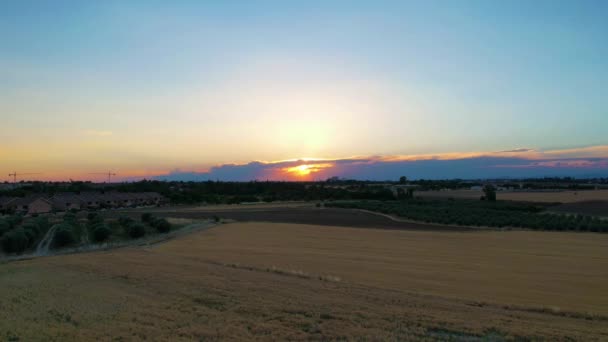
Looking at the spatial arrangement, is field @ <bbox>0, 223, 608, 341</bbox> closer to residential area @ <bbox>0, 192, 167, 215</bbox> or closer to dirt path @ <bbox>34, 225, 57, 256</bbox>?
dirt path @ <bbox>34, 225, 57, 256</bbox>

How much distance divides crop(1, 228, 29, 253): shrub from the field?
1728cm

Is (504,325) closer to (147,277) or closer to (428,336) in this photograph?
(428,336)

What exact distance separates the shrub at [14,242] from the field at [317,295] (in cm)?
1728

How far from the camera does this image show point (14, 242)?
38.7 meters

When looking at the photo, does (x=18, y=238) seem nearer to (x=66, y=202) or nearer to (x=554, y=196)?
(x=66, y=202)

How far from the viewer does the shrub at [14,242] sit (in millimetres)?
38344

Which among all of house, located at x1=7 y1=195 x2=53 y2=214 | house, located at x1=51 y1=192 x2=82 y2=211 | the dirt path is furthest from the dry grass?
house, located at x1=7 y1=195 x2=53 y2=214

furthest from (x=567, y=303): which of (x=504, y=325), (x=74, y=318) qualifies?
(x=74, y=318)

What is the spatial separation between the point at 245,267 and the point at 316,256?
269 inches

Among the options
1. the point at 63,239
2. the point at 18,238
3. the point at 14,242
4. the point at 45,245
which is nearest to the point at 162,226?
the point at 63,239

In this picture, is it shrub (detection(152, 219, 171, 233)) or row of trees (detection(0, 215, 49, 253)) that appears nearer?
row of trees (detection(0, 215, 49, 253))

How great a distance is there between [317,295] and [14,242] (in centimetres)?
3460

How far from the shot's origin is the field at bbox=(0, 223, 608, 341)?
10.9 metres

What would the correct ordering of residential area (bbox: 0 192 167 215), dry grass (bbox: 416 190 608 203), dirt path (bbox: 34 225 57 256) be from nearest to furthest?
dirt path (bbox: 34 225 57 256), residential area (bbox: 0 192 167 215), dry grass (bbox: 416 190 608 203)
